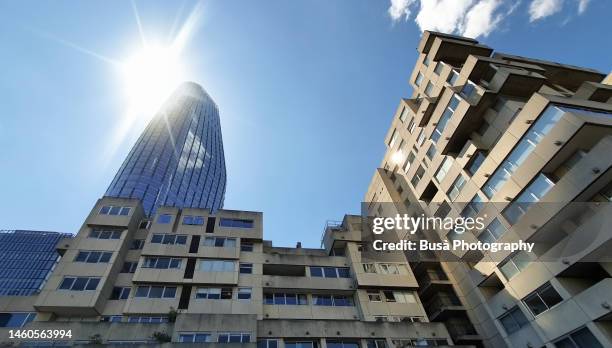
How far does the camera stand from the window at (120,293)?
1141 inches

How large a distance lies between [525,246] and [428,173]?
13.2 metres

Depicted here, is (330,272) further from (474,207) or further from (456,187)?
Answer: (474,207)

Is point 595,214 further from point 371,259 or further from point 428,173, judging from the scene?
point 371,259

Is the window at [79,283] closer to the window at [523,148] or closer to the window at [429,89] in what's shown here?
the window at [523,148]

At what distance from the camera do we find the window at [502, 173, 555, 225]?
21.3m

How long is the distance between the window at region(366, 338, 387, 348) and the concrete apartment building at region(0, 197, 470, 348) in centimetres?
9

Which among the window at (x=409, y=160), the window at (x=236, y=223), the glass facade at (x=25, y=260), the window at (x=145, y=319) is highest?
the glass facade at (x=25, y=260)

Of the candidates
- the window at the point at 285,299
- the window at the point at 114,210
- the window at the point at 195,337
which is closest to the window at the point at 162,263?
the window at the point at 114,210

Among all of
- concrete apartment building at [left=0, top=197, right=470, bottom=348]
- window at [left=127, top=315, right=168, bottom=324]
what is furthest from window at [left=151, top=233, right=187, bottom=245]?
window at [left=127, top=315, right=168, bottom=324]

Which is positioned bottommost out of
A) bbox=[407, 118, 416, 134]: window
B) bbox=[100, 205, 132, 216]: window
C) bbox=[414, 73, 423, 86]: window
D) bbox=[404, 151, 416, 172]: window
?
bbox=[100, 205, 132, 216]: window

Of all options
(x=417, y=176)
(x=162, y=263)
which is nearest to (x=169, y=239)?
(x=162, y=263)

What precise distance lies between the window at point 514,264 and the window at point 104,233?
36.8 meters

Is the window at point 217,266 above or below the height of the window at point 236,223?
below

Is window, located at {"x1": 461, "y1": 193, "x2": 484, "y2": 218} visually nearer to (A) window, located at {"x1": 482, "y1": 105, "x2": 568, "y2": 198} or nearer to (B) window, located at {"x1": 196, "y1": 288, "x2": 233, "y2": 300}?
(A) window, located at {"x1": 482, "y1": 105, "x2": 568, "y2": 198}
